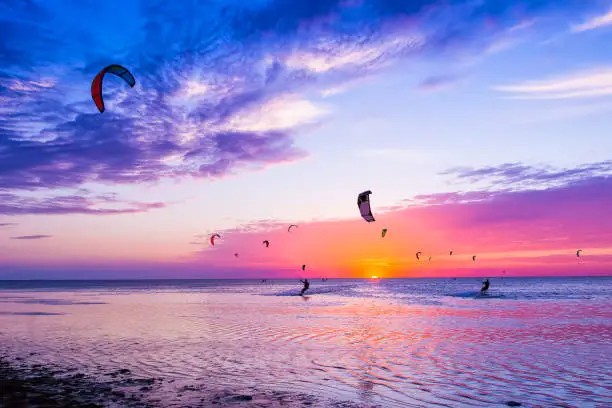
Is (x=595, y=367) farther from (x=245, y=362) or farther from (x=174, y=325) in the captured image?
(x=174, y=325)

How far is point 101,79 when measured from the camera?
48.2ft

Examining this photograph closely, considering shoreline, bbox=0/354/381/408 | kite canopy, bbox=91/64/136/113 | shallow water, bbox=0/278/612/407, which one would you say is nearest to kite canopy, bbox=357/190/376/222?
shallow water, bbox=0/278/612/407

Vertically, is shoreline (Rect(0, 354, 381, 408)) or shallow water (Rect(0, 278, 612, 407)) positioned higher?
shoreline (Rect(0, 354, 381, 408))

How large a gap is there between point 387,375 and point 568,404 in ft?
13.5

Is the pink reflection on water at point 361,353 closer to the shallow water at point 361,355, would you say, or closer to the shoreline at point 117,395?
the shallow water at point 361,355

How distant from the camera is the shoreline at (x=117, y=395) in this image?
9.30 m

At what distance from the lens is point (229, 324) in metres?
24.6

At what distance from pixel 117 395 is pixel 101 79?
952cm

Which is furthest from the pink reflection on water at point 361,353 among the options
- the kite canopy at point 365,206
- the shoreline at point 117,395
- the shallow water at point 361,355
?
the kite canopy at point 365,206

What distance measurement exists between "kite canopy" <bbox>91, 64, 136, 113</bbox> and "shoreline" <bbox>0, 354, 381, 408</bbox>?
25.5 feet

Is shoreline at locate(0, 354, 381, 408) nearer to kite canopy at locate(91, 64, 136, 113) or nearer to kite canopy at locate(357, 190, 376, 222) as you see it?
kite canopy at locate(91, 64, 136, 113)

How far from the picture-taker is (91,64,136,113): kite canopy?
1470 cm

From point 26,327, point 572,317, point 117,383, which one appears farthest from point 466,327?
point 26,327

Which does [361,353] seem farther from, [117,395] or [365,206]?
[117,395]
